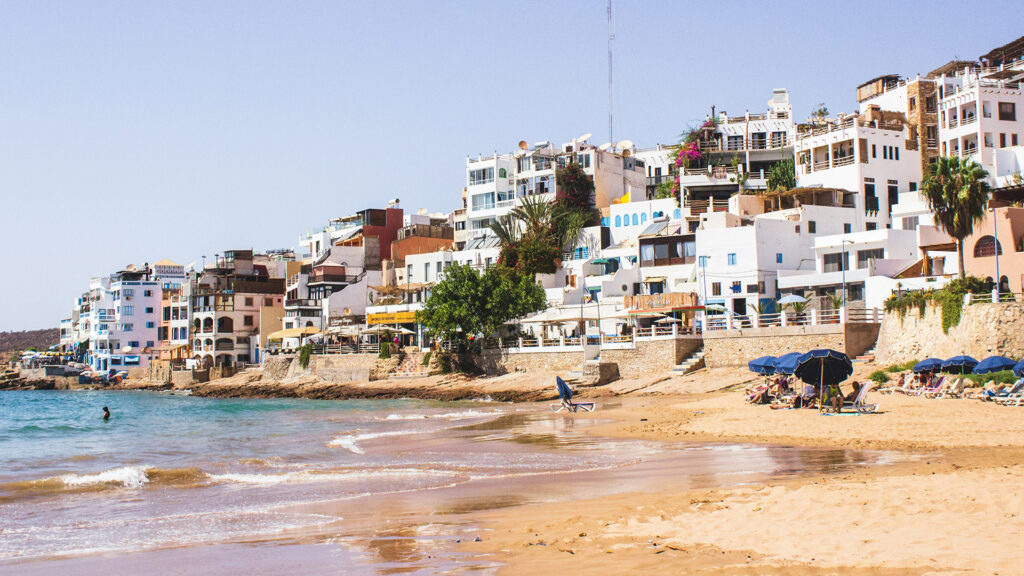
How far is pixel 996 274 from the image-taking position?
37906mm

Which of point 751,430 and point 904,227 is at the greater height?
point 904,227

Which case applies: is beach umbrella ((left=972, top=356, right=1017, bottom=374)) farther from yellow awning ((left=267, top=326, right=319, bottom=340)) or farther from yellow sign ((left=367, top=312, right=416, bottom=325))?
yellow awning ((left=267, top=326, right=319, bottom=340))

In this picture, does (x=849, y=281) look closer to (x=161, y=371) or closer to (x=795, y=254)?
(x=795, y=254)

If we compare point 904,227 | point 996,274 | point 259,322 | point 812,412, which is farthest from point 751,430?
point 259,322

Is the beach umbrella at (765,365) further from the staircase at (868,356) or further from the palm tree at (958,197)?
the palm tree at (958,197)

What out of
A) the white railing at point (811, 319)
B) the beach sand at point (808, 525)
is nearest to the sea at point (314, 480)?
the beach sand at point (808, 525)

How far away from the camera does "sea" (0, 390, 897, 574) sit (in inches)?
480

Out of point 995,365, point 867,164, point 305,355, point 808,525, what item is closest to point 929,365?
point 995,365

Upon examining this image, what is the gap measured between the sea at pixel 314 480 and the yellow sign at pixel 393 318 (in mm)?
37551

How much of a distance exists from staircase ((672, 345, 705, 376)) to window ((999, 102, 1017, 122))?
107 ft

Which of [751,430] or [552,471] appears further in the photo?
[751,430]

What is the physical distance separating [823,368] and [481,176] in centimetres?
5983

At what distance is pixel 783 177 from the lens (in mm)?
69250

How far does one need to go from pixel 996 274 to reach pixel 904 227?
1958 cm
